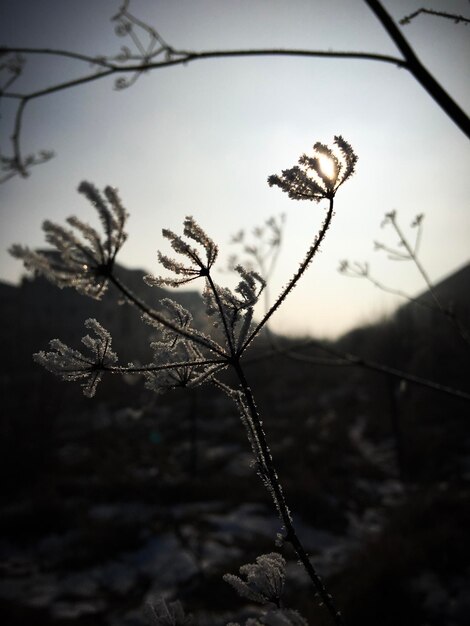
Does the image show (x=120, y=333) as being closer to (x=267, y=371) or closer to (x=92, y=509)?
(x=267, y=371)

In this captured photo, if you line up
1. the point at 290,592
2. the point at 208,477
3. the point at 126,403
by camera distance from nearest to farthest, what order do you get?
the point at 290,592
the point at 208,477
the point at 126,403

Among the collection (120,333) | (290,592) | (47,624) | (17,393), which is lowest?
(290,592)

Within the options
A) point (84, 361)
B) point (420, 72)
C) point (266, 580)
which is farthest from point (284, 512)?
point (420, 72)

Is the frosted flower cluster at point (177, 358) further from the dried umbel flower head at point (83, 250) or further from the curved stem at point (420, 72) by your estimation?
the curved stem at point (420, 72)

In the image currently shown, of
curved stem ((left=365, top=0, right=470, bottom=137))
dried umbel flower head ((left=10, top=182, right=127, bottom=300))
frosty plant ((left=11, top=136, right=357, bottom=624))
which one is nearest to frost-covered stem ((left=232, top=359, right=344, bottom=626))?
frosty plant ((left=11, top=136, right=357, bottom=624))

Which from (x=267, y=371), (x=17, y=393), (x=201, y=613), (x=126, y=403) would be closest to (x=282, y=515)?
(x=201, y=613)

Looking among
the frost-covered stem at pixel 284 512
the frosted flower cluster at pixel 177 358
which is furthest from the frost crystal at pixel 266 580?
the frosted flower cluster at pixel 177 358

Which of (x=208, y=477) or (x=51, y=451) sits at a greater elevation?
(x=51, y=451)
